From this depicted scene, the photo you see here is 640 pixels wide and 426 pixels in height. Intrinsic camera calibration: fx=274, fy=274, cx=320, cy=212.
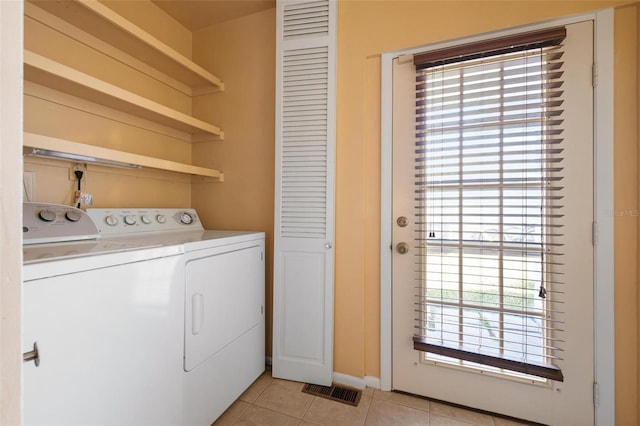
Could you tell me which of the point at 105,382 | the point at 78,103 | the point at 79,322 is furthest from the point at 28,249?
the point at 78,103

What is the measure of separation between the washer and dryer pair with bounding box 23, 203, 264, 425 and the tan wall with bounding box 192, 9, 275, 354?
0.41 metres

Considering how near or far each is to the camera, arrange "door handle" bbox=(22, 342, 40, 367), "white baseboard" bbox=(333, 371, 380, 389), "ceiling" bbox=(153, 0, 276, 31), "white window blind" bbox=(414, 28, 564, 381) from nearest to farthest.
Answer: "door handle" bbox=(22, 342, 40, 367) → "white window blind" bbox=(414, 28, 564, 381) → "white baseboard" bbox=(333, 371, 380, 389) → "ceiling" bbox=(153, 0, 276, 31)

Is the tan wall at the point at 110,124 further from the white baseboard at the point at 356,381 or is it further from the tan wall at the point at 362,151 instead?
the white baseboard at the point at 356,381

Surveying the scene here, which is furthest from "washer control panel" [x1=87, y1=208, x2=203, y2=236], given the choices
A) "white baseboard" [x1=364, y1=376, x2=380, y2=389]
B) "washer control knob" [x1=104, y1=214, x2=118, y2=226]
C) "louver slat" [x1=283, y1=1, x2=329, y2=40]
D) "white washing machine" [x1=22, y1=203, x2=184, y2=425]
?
"white baseboard" [x1=364, y1=376, x2=380, y2=389]

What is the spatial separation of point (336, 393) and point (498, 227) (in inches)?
55.9

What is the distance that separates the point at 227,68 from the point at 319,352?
2287mm

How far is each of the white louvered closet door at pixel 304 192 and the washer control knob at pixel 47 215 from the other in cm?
114

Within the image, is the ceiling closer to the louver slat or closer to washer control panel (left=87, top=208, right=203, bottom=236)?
the louver slat

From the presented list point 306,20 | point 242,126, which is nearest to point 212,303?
point 242,126

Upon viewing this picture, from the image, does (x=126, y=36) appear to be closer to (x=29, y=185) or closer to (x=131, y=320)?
(x=29, y=185)

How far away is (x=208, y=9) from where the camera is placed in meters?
2.10

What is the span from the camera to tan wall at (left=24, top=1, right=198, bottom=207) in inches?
57.0

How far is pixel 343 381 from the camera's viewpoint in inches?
72.7

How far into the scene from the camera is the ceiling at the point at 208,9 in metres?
2.04
